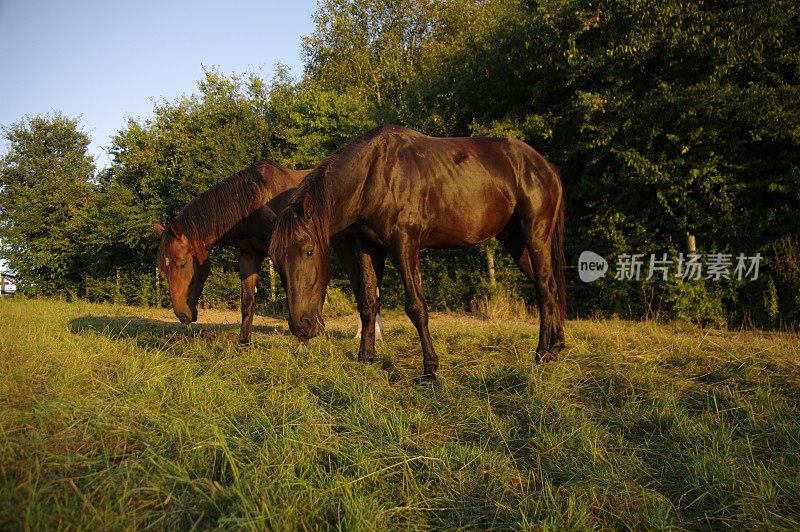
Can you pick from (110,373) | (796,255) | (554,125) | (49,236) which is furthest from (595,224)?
(49,236)

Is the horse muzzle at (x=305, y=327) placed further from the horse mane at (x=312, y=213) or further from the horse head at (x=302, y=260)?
the horse mane at (x=312, y=213)

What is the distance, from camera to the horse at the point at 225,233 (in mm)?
5301

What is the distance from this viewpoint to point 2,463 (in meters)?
1.70

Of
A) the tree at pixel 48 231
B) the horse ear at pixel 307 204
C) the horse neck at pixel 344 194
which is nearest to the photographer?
the horse ear at pixel 307 204

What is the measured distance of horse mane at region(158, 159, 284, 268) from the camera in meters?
5.39

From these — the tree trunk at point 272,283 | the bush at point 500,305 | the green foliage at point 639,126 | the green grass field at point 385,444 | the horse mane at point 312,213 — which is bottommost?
the green grass field at point 385,444

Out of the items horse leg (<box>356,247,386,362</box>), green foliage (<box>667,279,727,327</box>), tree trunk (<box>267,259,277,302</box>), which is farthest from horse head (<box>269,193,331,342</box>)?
tree trunk (<box>267,259,277,302</box>)

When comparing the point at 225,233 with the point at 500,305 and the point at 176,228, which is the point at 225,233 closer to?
the point at 176,228

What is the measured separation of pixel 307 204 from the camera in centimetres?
359

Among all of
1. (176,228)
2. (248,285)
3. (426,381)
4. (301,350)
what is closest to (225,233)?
(176,228)

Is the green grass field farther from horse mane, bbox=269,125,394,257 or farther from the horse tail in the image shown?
the horse tail

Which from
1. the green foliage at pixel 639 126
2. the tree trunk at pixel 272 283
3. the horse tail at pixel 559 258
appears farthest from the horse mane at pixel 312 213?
the tree trunk at pixel 272 283

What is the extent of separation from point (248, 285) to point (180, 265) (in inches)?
32.2

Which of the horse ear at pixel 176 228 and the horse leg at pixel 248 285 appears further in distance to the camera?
the horse leg at pixel 248 285
